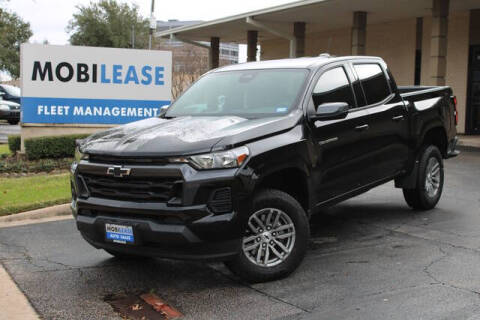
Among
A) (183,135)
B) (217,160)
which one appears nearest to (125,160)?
(183,135)

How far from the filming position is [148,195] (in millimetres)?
4590

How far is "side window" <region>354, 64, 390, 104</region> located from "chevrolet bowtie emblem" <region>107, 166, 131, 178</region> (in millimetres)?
3068

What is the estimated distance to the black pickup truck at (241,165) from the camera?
4.53m

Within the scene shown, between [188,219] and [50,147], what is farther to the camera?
[50,147]

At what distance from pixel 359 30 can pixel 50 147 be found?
443 inches

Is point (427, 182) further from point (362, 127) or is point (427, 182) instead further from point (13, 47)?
point (13, 47)

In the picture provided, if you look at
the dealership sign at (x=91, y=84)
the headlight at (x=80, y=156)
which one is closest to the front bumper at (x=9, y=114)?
the dealership sign at (x=91, y=84)

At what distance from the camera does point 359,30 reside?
19453 millimetres

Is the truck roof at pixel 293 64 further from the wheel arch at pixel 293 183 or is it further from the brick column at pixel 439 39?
the brick column at pixel 439 39

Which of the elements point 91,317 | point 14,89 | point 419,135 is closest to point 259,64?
point 419,135

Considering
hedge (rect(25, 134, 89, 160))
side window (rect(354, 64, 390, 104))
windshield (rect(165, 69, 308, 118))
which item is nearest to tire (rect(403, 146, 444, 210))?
side window (rect(354, 64, 390, 104))

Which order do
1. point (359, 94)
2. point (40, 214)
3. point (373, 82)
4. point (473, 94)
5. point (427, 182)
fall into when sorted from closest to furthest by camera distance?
point (359, 94) → point (373, 82) → point (427, 182) → point (40, 214) → point (473, 94)

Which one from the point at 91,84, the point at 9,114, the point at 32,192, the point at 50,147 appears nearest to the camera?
the point at 32,192

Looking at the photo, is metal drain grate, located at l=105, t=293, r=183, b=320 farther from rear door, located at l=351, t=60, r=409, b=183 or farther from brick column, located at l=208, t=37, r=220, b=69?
→ brick column, located at l=208, t=37, r=220, b=69
